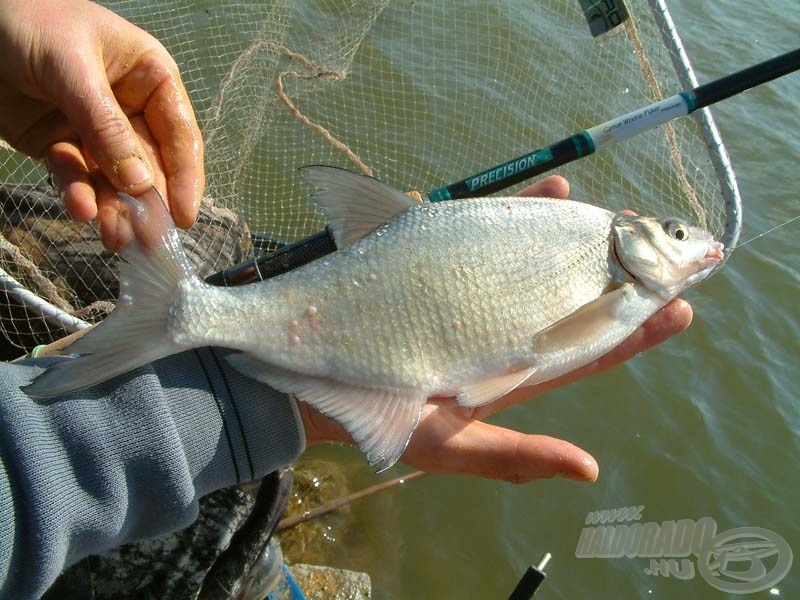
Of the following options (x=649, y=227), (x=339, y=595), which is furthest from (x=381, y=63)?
(x=339, y=595)

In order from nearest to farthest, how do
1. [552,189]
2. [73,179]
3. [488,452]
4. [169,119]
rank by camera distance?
[488,452]
[73,179]
[169,119]
[552,189]

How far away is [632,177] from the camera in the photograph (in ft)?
21.7

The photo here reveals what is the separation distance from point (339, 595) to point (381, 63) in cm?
596

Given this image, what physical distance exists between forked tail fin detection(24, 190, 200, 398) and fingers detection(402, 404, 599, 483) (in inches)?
38.5

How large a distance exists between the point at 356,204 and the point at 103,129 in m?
1.00

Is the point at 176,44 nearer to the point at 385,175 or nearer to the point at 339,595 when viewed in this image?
the point at 385,175

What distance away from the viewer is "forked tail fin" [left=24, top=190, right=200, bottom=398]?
78.7 inches

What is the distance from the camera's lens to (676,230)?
300 centimetres

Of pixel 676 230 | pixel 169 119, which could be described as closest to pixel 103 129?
pixel 169 119

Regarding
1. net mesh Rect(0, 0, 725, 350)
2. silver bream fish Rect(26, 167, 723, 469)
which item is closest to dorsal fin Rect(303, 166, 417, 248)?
silver bream fish Rect(26, 167, 723, 469)

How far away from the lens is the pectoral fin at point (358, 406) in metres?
2.28

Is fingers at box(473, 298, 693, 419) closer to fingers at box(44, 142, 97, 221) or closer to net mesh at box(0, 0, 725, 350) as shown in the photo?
net mesh at box(0, 0, 725, 350)

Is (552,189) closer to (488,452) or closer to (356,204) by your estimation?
(356,204)

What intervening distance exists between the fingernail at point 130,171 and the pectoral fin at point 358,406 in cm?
75
